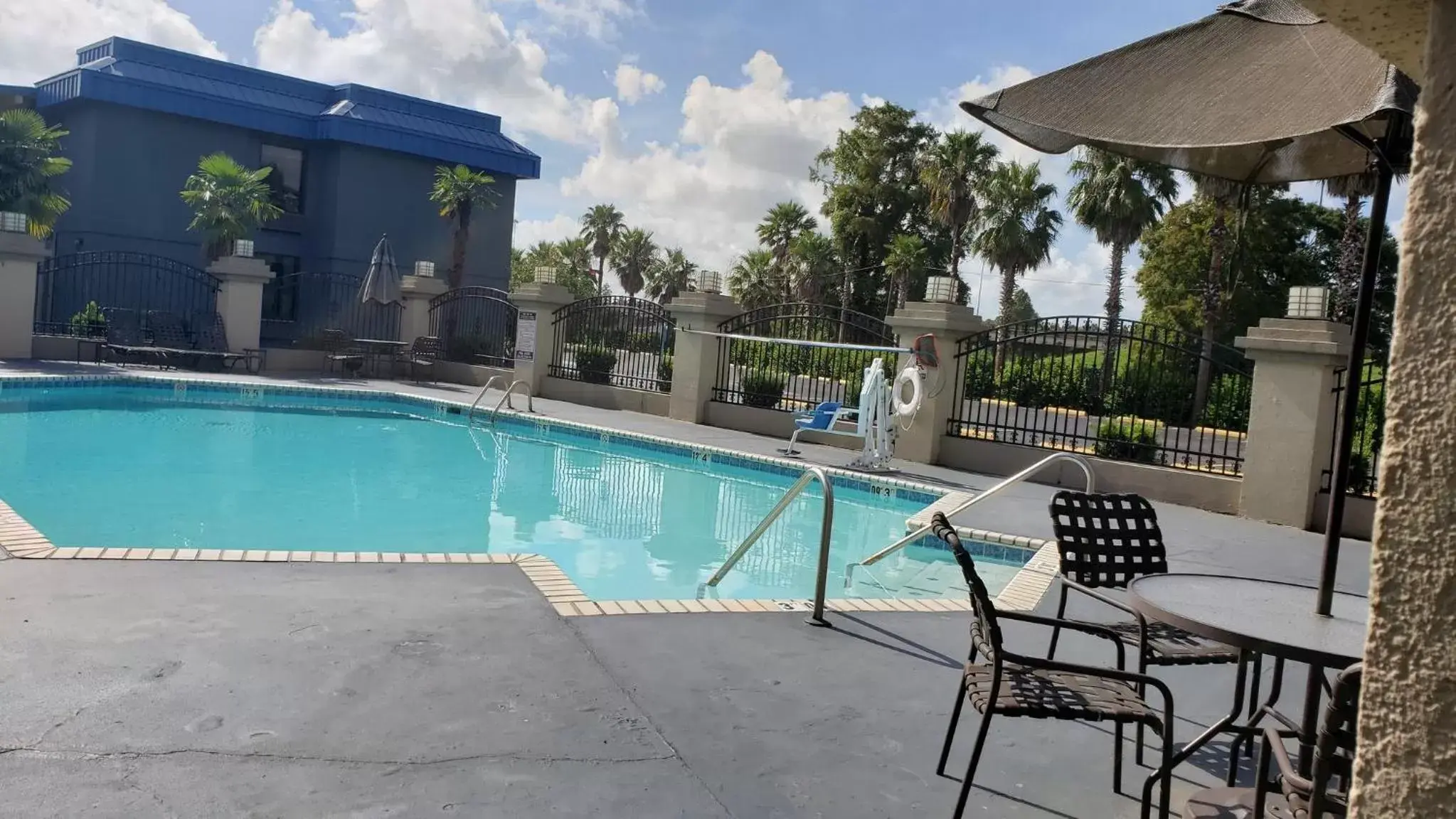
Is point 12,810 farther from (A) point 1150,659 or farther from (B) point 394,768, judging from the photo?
(A) point 1150,659

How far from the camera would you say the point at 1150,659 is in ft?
12.2

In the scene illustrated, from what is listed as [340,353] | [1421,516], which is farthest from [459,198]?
[1421,516]

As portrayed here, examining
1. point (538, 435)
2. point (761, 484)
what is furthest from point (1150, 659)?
point (538, 435)

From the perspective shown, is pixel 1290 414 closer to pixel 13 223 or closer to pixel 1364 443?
pixel 1364 443

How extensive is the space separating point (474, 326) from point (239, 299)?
464 cm

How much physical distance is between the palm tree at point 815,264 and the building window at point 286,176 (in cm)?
1804

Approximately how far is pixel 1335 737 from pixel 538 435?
13786mm

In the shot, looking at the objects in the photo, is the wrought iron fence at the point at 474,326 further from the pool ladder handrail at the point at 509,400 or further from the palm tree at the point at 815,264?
the palm tree at the point at 815,264

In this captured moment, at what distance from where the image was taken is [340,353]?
869 inches

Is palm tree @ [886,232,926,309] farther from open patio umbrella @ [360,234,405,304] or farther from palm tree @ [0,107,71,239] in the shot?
palm tree @ [0,107,71,239]

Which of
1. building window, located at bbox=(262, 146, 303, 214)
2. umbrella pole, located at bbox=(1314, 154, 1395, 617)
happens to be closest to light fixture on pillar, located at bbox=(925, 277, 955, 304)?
umbrella pole, located at bbox=(1314, 154, 1395, 617)

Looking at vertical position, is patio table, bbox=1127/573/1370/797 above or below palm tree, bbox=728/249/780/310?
below

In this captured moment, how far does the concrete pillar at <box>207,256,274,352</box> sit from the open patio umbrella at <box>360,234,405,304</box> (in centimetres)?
201

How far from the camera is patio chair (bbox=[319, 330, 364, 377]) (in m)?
21.2
